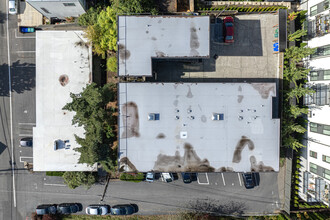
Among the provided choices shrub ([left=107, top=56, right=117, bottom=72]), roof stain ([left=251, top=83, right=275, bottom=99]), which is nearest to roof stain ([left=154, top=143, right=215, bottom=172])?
roof stain ([left=251, top=83, right=275, bottom=99])

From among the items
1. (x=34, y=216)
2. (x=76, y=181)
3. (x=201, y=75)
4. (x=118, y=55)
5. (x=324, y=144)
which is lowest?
(x=34, y=216)

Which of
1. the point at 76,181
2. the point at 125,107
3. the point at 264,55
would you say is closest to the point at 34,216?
the point at 76,181

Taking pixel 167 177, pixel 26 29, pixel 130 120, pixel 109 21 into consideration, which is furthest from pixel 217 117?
pixel 26 29

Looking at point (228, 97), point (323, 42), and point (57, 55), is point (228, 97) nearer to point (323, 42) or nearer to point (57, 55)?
point (323, 42)

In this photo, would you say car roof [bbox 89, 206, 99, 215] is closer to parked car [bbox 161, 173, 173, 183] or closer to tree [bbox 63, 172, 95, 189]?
tree [bbox 63, 172, 95, 189]

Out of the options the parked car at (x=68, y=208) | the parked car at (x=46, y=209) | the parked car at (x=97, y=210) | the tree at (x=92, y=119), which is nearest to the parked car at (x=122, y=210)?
the parked car at (x=97, y=210)
